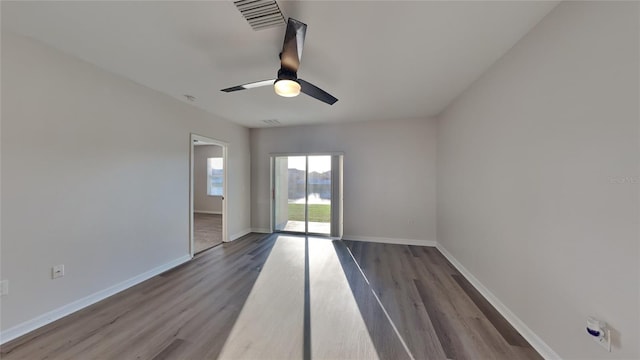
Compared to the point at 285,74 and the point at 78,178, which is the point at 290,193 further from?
the point at 285,74

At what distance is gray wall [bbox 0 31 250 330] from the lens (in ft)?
6.31

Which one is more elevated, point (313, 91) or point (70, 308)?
point (313, 91)

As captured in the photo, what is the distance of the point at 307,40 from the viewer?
197cm

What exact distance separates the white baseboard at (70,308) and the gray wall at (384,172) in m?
3.57

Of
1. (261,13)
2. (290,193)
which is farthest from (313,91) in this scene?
(290,193)

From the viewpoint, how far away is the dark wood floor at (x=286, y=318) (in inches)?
69.9

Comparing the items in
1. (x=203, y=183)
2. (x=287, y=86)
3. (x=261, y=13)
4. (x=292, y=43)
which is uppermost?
(x=261, y=13)

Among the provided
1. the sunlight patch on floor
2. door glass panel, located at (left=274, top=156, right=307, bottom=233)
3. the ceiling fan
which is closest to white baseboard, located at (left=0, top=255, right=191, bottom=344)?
the sunlight patch on floor

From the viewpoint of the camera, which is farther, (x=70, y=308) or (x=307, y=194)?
(x=307, y=194)

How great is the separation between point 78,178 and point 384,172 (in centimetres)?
462

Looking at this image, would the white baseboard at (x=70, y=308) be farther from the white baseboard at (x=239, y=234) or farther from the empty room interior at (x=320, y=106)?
the white baseboard at (x=239, y=234)

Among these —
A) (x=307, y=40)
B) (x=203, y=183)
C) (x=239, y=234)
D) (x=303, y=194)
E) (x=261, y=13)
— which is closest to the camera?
(x=261, y=13)

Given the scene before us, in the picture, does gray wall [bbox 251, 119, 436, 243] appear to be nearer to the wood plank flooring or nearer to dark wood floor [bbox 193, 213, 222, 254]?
the wood plank flooring

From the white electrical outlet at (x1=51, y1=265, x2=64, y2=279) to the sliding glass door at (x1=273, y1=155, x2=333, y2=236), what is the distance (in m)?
3.60
